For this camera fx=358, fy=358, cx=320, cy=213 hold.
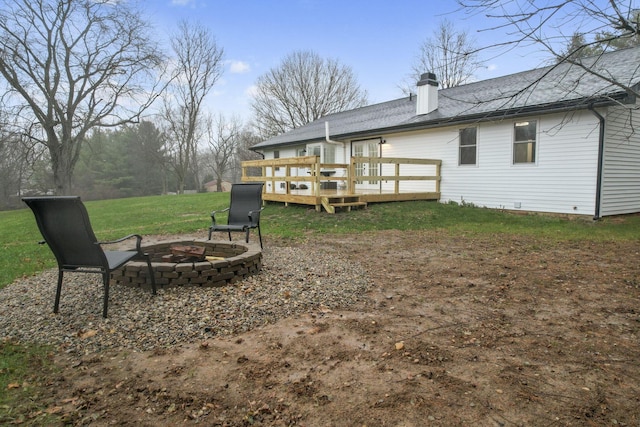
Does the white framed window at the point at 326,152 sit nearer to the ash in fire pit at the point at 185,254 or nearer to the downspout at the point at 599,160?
the downspout at the point at 599,160

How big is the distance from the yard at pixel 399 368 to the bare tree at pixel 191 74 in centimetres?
2611

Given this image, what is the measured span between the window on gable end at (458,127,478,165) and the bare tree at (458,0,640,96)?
311 inches

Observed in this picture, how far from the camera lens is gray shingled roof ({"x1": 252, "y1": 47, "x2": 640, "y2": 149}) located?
7.73 metres

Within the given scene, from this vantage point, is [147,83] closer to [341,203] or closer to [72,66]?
[72,66]

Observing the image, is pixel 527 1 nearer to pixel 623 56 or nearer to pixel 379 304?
pixel 379 304

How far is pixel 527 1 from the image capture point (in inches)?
117

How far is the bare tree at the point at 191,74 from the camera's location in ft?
87.4

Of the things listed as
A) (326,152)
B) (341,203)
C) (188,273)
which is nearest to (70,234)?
(188,273)

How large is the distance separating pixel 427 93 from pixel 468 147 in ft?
9.07

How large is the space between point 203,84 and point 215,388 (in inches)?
1133

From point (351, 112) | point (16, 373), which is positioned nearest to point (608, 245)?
point (16, 373)

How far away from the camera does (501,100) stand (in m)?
10.5

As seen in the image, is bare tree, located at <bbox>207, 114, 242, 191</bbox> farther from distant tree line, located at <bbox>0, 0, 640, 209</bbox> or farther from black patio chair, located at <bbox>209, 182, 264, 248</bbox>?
black patio chair, located at <bbox>209, 182, 264, 248</bbox>

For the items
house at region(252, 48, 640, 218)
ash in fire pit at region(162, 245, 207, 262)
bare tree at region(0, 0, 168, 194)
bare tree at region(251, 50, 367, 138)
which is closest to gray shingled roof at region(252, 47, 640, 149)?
house at region(252, 48, 640, 218)
